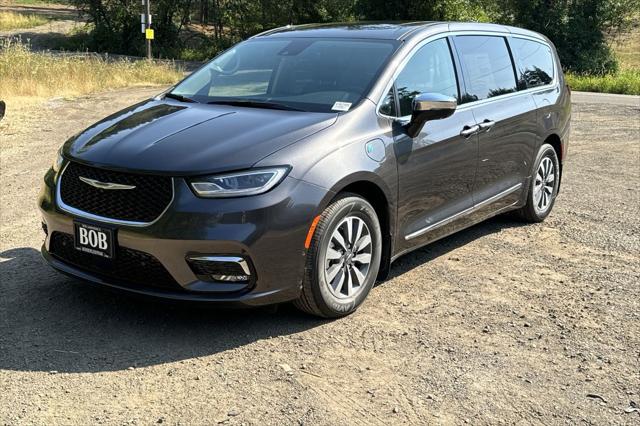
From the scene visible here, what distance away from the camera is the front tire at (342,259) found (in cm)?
394

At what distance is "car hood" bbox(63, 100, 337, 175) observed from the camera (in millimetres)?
3754

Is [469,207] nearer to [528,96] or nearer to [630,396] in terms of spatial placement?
[528,96]

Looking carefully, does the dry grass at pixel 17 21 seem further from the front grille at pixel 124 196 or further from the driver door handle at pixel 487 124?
the front grille at pixel 124 196

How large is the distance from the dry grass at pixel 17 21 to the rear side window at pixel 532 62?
49.8 meters

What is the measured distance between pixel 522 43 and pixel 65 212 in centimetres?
433

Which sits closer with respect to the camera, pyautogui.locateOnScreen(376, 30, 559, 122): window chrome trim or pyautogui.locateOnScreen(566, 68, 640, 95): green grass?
pyautogui.locateOnScreen(376, 30, 559, 122): window chrome trim

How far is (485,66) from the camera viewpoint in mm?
5586

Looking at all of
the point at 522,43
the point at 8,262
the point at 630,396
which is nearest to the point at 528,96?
the point at 522,43

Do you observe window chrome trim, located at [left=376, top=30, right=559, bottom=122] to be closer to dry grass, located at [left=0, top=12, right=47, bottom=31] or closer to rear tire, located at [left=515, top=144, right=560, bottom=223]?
rear tire, located at [left=515, top=144, right=560, bottom=223]

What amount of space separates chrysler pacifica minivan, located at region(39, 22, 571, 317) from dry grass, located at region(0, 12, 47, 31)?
165 feet

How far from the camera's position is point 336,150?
4051mm

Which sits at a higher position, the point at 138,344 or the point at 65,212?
the point at 65,212

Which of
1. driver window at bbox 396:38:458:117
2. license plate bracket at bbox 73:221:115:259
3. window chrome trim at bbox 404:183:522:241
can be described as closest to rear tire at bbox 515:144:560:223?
window chrome trim at bbox 404:183:522:241

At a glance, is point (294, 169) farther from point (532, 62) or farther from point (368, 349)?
point (532, 62)
